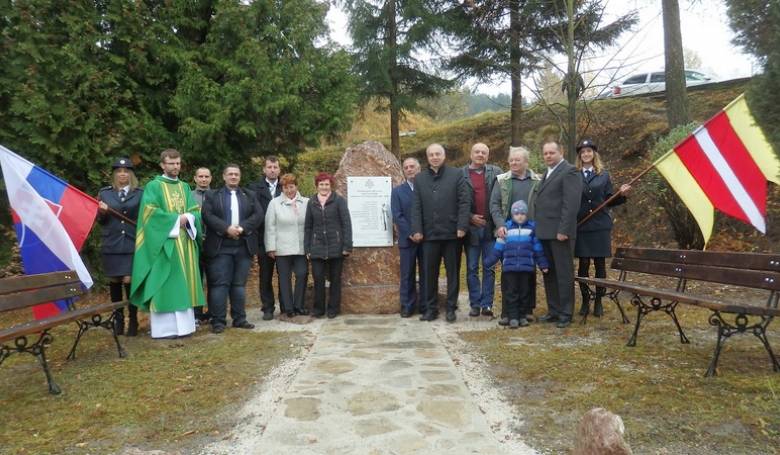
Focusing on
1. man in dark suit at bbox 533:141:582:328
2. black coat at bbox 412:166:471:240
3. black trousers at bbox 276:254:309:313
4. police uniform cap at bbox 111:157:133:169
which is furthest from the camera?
black trousers at bbox 276:254:309:313

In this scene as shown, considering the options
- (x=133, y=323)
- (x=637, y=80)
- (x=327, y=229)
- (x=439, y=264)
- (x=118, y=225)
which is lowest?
(x=133, y=323)

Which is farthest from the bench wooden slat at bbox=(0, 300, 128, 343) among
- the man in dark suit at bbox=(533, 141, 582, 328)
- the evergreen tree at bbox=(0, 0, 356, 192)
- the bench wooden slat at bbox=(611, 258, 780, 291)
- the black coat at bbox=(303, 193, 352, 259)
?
the bench wooden slat at bbox=(611, 258, 780, 291)

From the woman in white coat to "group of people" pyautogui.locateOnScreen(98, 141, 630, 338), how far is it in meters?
0.01

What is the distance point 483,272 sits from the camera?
21.4ft

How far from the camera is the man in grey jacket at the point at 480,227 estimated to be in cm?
639

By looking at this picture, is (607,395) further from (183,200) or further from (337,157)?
(337,157)

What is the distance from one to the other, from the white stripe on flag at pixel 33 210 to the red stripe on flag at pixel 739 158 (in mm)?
5740

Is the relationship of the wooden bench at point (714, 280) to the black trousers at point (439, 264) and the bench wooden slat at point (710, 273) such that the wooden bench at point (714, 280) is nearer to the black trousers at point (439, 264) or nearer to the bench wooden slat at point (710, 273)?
the bench wooden slat at point (710, 273)

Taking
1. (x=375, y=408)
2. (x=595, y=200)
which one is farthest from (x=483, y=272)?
(x=375, y=408)

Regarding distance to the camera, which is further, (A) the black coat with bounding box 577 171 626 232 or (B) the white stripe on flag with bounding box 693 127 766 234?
(A) the black coat with bounding box 577 171 626 232

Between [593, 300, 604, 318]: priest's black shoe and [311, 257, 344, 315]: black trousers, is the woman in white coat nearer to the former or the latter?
[311, 257, 344, 315]: black trousers

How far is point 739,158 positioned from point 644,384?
214 centimetres

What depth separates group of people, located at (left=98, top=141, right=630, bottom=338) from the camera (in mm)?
A: 5750

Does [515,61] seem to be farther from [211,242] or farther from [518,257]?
[211,242]
